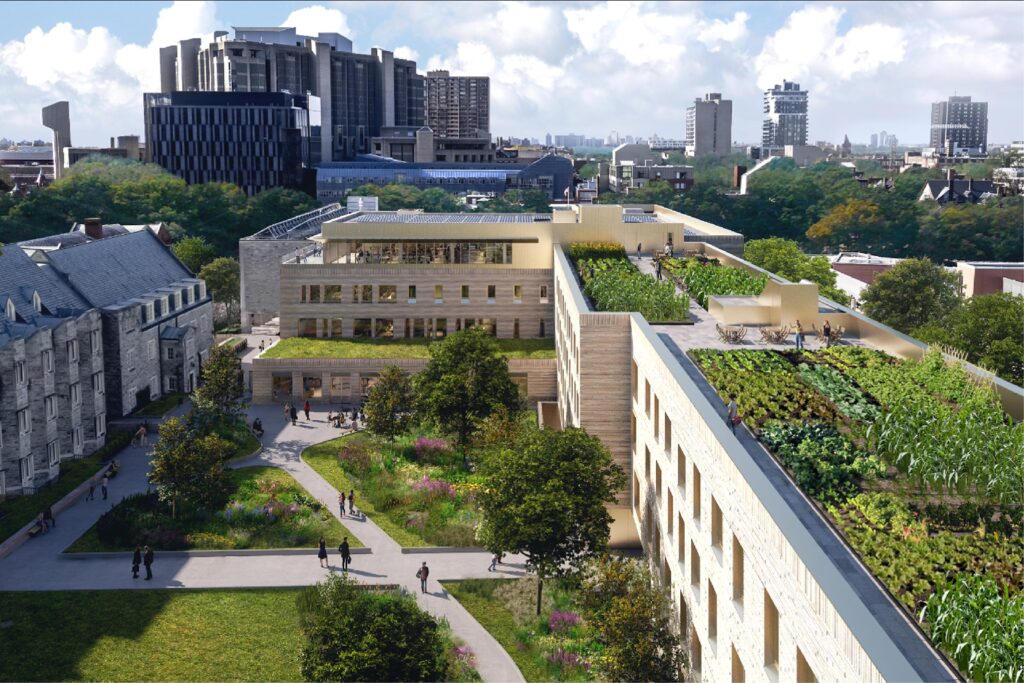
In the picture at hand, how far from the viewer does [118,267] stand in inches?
2938

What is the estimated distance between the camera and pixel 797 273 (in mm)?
97375

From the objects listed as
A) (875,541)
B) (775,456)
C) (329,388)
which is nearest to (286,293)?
(329,388)

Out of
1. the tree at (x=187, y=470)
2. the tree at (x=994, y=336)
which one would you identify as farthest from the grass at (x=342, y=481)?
the tree at (x=994, y=336)

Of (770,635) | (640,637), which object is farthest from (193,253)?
(770,635)

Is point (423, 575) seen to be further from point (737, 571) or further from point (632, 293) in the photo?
point (737, 571)

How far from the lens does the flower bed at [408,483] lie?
48938mm

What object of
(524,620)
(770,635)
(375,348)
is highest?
(770,635)

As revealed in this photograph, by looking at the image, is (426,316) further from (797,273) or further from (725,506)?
(725,506)

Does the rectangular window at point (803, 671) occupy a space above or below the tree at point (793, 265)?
below

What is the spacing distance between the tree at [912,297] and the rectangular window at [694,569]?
60600 mm

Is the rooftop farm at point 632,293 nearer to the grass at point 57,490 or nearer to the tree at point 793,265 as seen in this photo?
the grass at point 57,490

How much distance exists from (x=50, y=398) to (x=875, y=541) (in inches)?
1884

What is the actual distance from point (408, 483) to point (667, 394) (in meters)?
23.6

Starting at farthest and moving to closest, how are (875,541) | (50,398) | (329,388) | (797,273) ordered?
(797,273)
(329,388)
(50,398)
(875,541)
